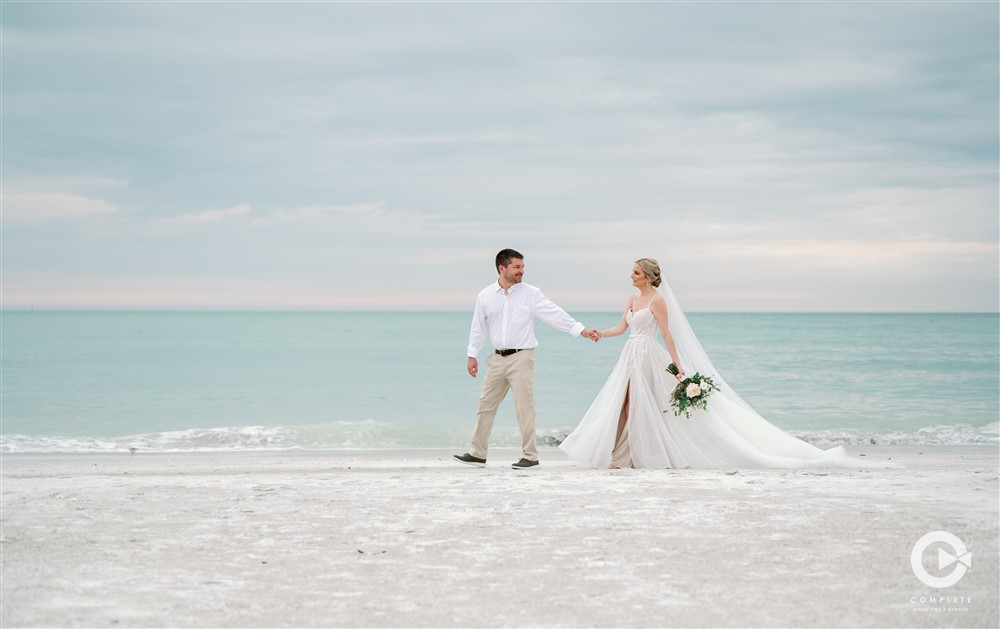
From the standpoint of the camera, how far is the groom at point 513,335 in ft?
28.7

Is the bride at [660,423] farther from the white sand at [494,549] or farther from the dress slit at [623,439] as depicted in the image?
the white sand at [494,549]

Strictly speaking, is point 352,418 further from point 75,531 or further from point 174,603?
point 174,603

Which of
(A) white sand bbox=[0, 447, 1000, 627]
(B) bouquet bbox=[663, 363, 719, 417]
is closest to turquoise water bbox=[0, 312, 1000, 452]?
(B) bouquet bbox=[663, 363, 719, 417]

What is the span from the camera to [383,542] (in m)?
5.48

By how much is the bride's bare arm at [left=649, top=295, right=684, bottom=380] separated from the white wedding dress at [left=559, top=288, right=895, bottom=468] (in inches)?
3.1

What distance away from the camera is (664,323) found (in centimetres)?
870

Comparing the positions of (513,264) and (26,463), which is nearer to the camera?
(513,264)

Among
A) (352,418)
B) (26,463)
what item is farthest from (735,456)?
(352,418)

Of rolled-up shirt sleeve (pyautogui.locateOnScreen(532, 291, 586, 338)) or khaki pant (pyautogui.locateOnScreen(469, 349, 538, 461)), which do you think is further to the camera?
rolled-up shirt sleeve (pyautogui.locateOnScreen(532, 291, 586, 338))

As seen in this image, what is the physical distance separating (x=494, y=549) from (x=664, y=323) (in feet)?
13.1

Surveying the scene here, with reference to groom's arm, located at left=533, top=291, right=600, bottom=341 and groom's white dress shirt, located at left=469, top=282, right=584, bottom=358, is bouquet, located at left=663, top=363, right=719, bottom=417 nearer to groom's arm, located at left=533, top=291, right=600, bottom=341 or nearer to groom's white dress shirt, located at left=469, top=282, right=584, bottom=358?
groom's arm, located at left=533, top=291, right=600, bottom=341

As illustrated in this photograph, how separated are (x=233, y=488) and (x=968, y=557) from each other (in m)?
5.27

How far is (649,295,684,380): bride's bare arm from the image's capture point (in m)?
8.70

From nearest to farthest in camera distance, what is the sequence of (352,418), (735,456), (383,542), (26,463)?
(383,542) < (735,456) < (26,463) < (352,418)
